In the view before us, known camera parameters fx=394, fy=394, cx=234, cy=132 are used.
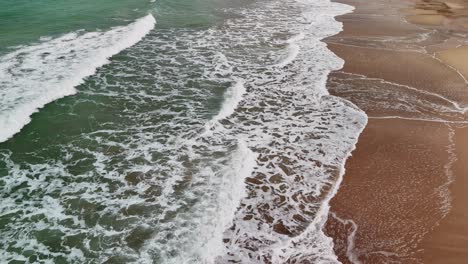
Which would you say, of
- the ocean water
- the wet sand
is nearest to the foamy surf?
the ocean water

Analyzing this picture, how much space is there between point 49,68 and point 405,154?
11.7m

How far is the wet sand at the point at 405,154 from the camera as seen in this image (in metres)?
6.51

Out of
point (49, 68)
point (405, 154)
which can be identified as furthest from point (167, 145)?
point (49, 68)

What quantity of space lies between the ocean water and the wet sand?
1.49ft

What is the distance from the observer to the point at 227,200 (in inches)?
295

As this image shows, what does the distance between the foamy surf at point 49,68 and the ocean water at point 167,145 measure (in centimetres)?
6

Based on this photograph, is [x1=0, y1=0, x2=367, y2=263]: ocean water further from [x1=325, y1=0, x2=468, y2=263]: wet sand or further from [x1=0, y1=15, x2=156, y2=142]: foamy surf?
[x1=325, y1=0, x2=468, y2=263]: wet sand

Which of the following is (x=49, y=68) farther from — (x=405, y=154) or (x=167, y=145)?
(x=405, y=154)

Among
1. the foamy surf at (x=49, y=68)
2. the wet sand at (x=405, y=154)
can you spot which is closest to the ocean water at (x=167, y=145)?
the foamy surf at (x=49, y=68)

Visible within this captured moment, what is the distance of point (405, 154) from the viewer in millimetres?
8859

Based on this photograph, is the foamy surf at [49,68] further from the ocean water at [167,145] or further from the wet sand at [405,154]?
the wet sand at [405,154]

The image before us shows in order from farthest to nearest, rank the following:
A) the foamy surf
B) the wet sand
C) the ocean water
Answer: the foamy surf < the ocean water < the wet sand

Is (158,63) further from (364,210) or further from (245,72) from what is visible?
(364,210)

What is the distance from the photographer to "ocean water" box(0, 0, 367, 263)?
6.64m
